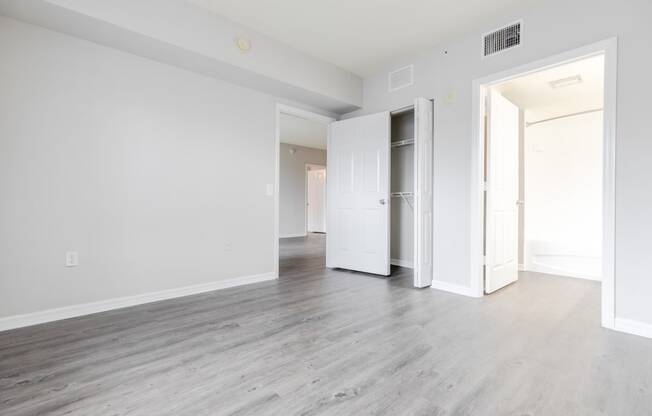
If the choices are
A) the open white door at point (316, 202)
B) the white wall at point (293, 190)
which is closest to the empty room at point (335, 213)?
the white wall at point (293, 190)

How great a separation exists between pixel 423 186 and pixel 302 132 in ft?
14.4

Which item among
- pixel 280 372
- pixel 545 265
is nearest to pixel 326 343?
pixel 280 372

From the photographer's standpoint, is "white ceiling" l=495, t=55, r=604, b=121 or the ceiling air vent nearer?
the ceiling air vent

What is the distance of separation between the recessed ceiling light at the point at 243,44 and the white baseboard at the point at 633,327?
Result: 382cm

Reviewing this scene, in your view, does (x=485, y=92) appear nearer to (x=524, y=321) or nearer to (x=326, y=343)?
(x=524, y=321)

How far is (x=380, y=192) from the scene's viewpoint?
4051 mm

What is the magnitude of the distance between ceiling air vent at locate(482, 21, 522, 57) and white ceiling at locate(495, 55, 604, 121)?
35 cm

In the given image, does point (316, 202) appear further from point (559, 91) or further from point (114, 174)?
point (114, 174)

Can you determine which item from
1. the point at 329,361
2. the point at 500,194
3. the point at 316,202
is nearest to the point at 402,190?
the point at 500,194

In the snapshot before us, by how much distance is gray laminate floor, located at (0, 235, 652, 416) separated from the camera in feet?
4.79

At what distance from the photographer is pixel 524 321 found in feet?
8.31

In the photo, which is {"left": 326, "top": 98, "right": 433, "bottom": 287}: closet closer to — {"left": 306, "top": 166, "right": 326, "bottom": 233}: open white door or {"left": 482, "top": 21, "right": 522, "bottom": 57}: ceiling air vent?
{"left": 482, "top": 21, "right": 522, "bottom": 57}: ceiling air vent

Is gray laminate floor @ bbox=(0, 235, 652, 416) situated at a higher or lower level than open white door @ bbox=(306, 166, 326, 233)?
lower

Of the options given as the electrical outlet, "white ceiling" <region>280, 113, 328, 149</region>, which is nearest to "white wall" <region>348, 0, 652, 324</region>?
"white ceiling" <region>280, 113, 328, 149</region>
